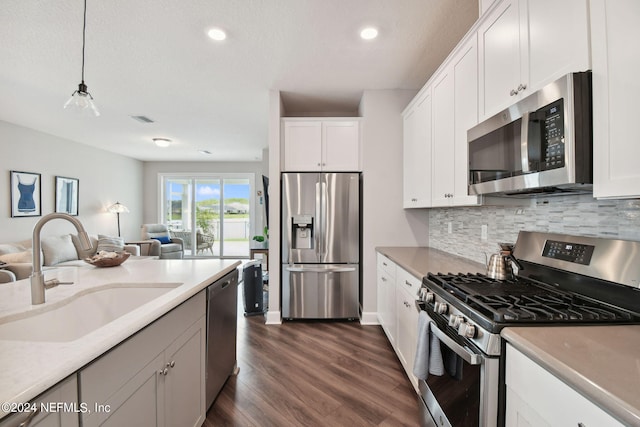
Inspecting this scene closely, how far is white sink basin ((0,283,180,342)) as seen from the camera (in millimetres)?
1085

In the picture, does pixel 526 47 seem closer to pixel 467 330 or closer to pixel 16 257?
pixel 467 330

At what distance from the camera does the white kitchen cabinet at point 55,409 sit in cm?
60

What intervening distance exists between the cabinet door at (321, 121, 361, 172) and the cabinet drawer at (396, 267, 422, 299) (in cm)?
144

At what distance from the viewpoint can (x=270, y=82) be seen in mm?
3059

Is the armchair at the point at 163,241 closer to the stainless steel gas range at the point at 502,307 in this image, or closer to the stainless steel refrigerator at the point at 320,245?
the stainless steel refrigerator at the point at 320,245

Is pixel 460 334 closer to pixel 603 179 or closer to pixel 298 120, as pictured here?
pixel 603 179

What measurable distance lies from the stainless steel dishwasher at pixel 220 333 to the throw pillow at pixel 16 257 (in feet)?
12.1

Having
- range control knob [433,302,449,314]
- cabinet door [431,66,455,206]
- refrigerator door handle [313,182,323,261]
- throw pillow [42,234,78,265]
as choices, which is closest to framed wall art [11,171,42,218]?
throw pillow [42,234,78,265]

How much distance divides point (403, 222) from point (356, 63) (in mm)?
1709

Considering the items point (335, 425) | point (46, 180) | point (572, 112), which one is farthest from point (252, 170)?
point (572, 112)

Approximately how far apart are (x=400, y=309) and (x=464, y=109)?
1.48 metres

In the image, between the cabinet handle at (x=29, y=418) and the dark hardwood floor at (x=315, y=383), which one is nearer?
the cabinet handle at (x=29, y=418)

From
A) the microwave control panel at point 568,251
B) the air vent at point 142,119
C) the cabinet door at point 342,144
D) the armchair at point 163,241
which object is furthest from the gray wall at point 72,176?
the microwave control panel at point 568,251

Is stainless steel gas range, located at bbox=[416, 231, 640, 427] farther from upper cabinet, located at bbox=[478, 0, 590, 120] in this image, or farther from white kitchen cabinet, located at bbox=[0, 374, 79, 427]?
white kitchen cabinet, located at bbox=[0, 374, 79, 427]
